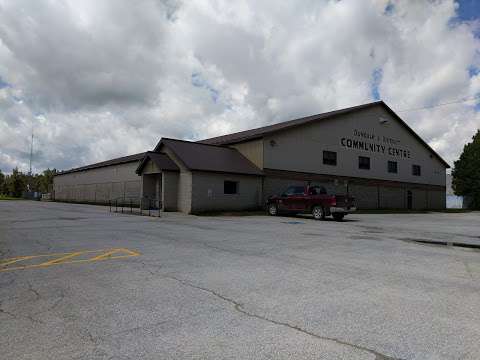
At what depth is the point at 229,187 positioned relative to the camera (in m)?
26.8

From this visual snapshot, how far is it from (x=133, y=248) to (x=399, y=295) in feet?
21.2

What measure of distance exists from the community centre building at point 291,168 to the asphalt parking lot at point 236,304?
54.4 ft

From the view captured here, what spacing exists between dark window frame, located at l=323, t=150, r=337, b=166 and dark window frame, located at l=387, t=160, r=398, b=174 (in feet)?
29.4

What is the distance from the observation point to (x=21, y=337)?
12.2 ft

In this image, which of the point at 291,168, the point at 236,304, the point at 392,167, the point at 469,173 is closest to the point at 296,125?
the point at 291,168

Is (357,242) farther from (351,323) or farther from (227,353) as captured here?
(227,353)

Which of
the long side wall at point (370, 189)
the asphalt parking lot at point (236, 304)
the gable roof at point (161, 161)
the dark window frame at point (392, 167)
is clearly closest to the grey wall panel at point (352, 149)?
the dark window frame at point (392, 167)

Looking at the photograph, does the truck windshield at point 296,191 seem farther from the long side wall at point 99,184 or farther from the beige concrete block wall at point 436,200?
the beige concrete block wall at point 436,200

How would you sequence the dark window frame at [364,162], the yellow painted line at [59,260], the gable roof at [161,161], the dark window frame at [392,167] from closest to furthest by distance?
the yellow painted line at [59,260], the gable roof at [161,161], the dark window frame at [364,162], the dark window frame at [392,167]

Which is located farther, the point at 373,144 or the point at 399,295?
the point at 373,144

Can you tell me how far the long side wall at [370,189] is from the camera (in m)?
29.5

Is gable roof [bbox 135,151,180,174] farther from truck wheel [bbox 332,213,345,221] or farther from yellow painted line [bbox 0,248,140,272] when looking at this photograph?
yellow painted line [bbox 0,248,140,272]

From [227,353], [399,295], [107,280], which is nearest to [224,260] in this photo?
[107,280]

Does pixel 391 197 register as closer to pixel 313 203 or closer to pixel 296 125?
pixel 296 125
